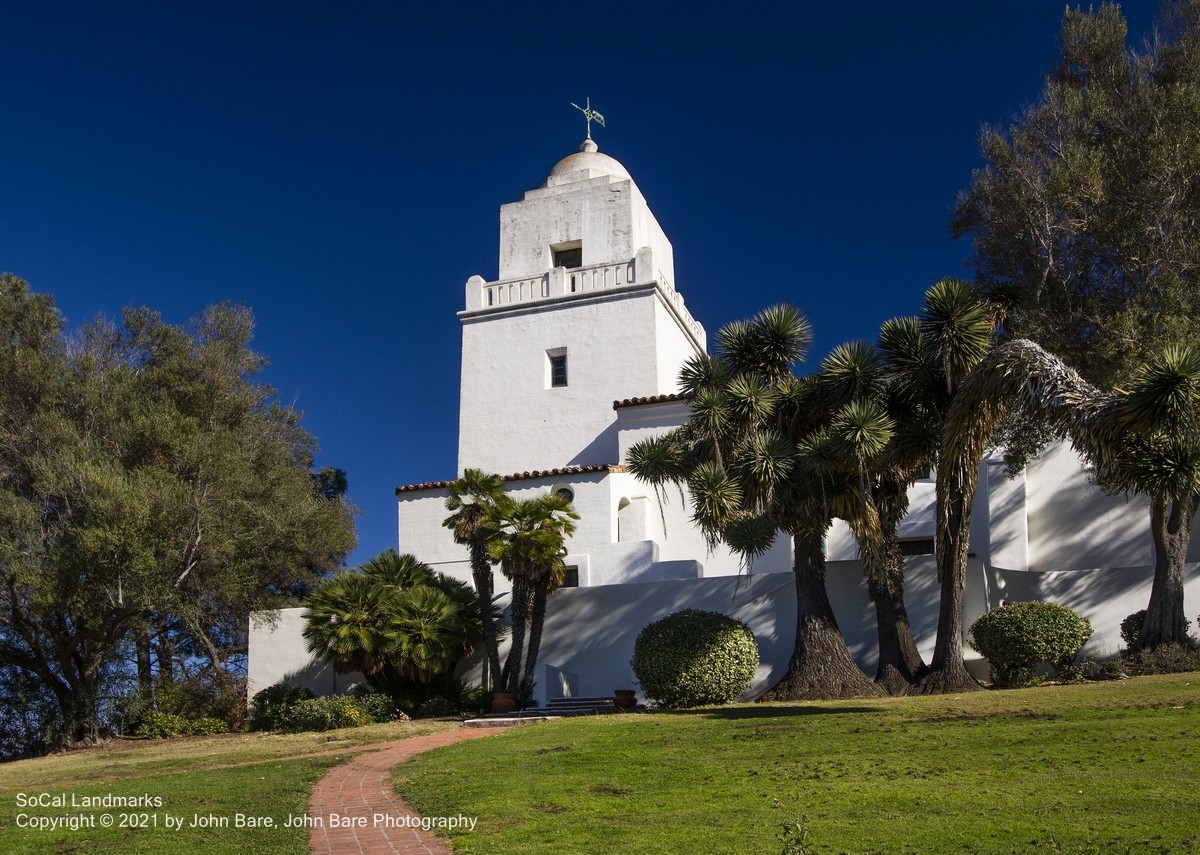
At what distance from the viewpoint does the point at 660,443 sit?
64.5 ft

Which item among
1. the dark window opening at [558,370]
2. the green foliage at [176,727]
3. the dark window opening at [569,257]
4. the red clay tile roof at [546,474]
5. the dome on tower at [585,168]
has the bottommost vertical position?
the green foliage at [176,727]

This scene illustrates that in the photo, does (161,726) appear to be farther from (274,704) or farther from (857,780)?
(857,780)

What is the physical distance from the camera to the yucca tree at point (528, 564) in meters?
21.8

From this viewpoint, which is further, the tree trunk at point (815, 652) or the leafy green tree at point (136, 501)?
the leafy green tree at point (136, 501)

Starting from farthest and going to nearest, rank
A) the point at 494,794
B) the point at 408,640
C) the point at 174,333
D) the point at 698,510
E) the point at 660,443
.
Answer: the point at 174,333
the point at 408,640
the point at 660,443
the point at 698,510
the point at 494,794

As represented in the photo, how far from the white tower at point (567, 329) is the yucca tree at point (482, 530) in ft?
22.6

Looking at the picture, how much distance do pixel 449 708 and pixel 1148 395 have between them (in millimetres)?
14522

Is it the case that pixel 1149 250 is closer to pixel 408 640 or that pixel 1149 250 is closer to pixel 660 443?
pixel 660 443

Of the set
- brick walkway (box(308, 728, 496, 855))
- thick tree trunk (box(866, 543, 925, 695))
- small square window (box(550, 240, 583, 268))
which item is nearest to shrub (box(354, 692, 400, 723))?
brick walkway (box(308, 728, 496, 855))

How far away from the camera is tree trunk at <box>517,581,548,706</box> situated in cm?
2206

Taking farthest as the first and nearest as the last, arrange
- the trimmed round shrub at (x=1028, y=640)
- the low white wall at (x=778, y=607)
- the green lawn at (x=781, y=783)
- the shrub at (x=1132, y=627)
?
1. the low white wall at (x=778, y=607)
2. the shrub at (x=1132, y=627)
3. the trimmed round shrub at (x=1028, y=640)
4. the green lawn at (x=781, y=783)

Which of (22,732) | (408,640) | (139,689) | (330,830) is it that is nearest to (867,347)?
(408,640)

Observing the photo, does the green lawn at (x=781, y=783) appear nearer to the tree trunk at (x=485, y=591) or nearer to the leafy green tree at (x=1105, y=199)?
the tree trunk at (x=485, y=591)

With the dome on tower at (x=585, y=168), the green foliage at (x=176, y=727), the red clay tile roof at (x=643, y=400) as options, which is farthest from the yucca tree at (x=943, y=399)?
the dome on tower at (x=585, y=168)
